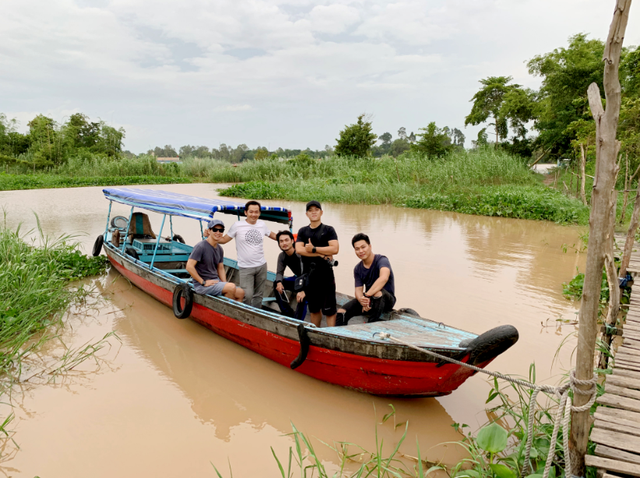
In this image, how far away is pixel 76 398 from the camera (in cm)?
428

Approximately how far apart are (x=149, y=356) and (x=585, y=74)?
24210mm

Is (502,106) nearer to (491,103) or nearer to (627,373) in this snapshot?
(491,103)

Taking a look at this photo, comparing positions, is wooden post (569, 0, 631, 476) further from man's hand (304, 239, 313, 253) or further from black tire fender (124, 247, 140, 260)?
black tire fender (124, 247, 140, 260)

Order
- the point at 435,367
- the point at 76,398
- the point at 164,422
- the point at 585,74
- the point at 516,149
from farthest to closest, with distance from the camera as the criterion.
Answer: the point at 516,149, the point at 585,74, the point at 76,398, the point at 164,422, the point at 435,367

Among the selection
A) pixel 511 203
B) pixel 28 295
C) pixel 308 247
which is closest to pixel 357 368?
pixel 308 247

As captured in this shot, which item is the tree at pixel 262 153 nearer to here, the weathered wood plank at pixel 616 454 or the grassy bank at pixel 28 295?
the grassy bank at pixel 28 295

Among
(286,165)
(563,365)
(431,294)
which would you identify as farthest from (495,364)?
(286,165)

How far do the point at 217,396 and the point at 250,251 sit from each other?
5.92ft

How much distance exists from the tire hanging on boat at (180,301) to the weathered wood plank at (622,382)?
4507 millimetres

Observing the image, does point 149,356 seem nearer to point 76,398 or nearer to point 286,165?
point 76,398

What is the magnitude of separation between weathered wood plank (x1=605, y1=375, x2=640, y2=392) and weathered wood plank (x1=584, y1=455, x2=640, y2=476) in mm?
810

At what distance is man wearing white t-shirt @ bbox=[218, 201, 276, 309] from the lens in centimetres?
546

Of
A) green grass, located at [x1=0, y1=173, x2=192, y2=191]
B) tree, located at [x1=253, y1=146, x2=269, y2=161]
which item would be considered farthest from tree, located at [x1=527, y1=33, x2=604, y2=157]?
tree, located at [x1=253, y1=146, x2=269, y2=161]

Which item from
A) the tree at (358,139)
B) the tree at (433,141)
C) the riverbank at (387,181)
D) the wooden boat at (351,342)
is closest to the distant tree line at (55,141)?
the riverbank at (387,181)
